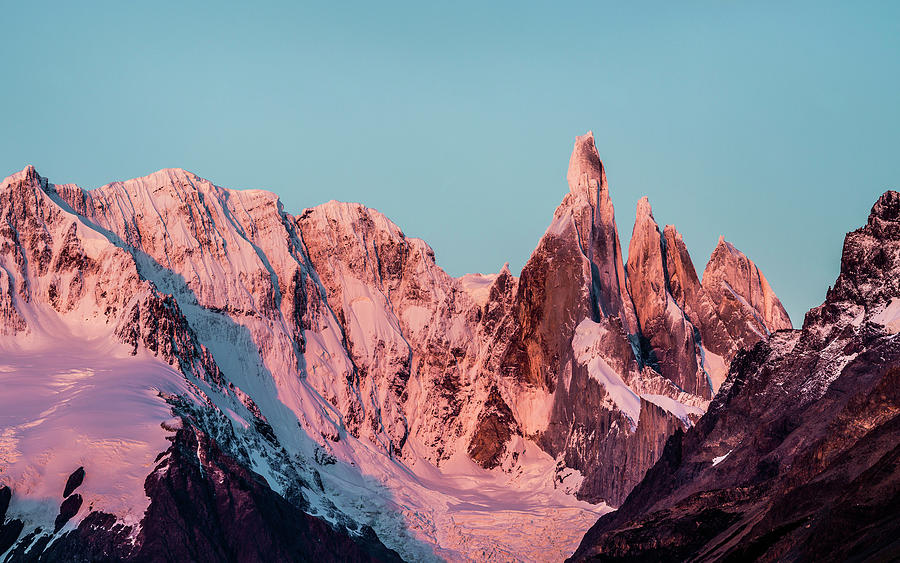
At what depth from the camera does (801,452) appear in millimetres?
146125

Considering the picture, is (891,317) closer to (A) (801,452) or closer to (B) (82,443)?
(A) (801,452)

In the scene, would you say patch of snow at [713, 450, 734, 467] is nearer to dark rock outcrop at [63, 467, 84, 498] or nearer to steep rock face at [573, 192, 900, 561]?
steep rock face at [573, 192, 900, 561]

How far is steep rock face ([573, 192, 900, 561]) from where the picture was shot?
343 ft

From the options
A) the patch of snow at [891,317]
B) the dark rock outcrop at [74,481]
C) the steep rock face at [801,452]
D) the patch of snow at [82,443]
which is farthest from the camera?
the patch of snow at [82,443]

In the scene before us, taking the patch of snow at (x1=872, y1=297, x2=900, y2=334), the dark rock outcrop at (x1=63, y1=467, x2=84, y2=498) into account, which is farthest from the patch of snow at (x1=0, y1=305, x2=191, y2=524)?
the patch of snow at (x1=872, y1=297, x2=900, y2=334)

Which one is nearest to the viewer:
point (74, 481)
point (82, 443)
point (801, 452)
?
point (801, 452)

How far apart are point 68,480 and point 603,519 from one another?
232 feet

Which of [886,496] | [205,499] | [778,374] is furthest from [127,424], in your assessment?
[886,496]

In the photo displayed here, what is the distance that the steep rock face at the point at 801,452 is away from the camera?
343ft

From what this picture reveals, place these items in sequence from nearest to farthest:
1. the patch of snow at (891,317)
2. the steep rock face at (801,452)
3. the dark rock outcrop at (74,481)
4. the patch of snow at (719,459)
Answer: the steep rock face at (801,452)
the patch of snow at (891,317)
the dark rock outcrop at (74,481)
the patch of snow at (719,459)

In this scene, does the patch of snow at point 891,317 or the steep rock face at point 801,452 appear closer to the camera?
the steep rock face at point 801,452

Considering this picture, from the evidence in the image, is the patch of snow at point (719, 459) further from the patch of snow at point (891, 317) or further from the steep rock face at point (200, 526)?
the steep rock face at point (200, 526)

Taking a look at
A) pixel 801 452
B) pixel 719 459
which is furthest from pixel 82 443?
pixel 801 452

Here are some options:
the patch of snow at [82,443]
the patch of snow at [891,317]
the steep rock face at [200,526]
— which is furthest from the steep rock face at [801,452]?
the patch of snow at [82,443]
